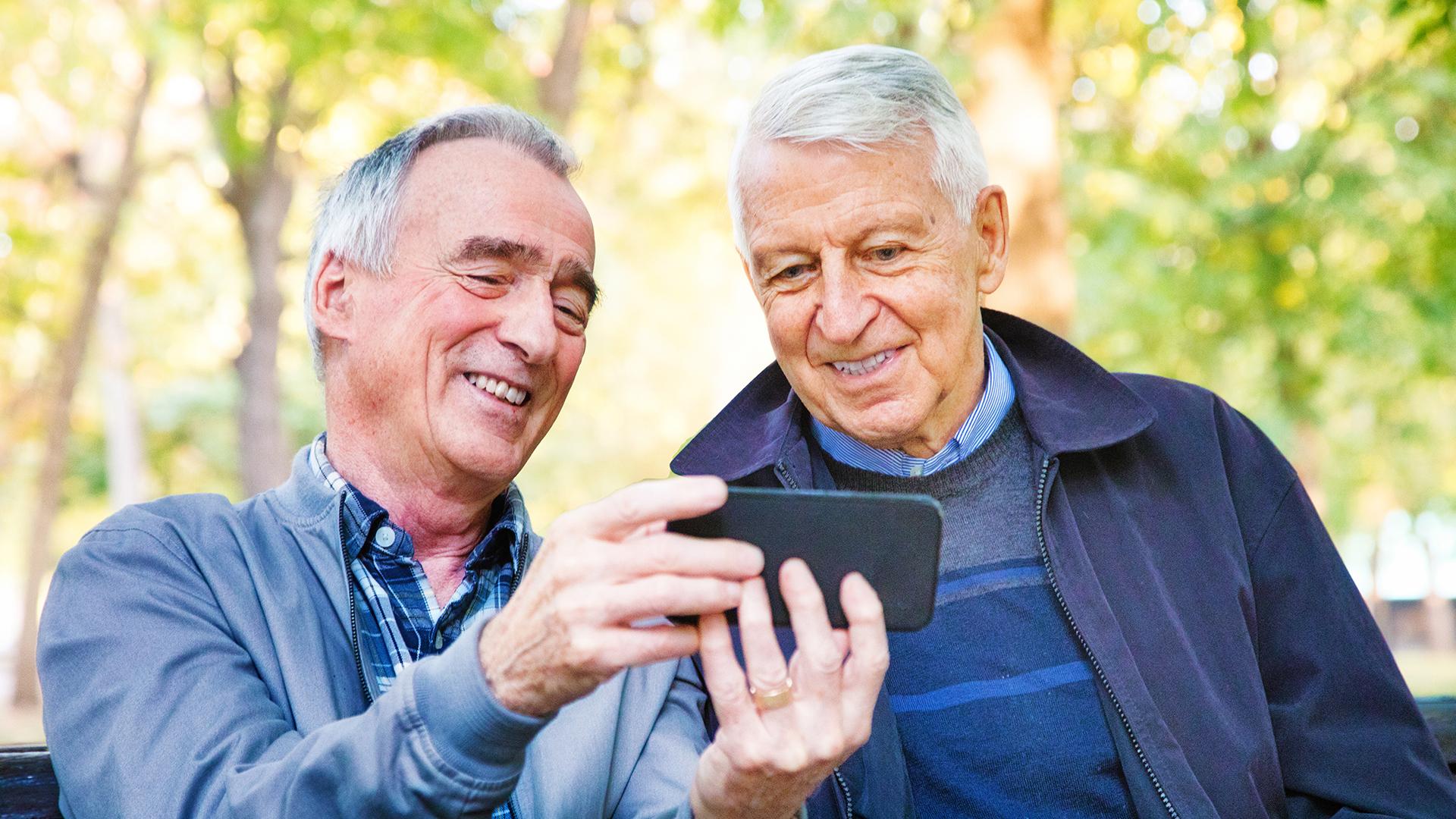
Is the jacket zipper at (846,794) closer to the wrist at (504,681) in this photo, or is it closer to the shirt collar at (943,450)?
the shirt collar at (943,450)

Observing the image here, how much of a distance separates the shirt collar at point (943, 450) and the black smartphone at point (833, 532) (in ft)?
3.45

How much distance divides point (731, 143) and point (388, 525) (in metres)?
8.92

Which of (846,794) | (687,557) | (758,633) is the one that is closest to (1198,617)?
(846,794)

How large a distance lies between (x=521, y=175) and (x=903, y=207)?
2.67 ft

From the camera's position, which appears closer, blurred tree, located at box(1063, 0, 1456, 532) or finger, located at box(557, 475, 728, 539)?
finger, located at box(557, 475, 728, 539)

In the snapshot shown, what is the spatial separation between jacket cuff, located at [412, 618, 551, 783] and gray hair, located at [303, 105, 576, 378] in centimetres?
125

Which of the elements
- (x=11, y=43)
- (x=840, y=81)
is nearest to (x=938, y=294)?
(x=840, y=81)

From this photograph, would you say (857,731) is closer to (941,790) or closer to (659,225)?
(941,790)

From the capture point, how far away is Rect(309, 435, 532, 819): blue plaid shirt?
8.00 feet

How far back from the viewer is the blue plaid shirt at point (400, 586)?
8.00ft

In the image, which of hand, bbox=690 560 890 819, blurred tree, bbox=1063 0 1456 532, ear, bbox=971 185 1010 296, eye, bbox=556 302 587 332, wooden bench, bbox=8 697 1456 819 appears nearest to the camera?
hand, bbox=690 560 890 819

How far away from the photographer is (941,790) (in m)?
2.58

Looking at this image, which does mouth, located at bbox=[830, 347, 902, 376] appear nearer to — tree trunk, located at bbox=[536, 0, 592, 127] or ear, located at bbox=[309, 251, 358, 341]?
ear, located at bbox=[309, 251, 358, 341]

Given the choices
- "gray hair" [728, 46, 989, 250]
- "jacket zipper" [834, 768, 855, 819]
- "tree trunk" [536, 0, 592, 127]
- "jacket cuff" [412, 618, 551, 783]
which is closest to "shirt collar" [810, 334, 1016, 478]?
"gray hair" [728, 46, 989, 250]
